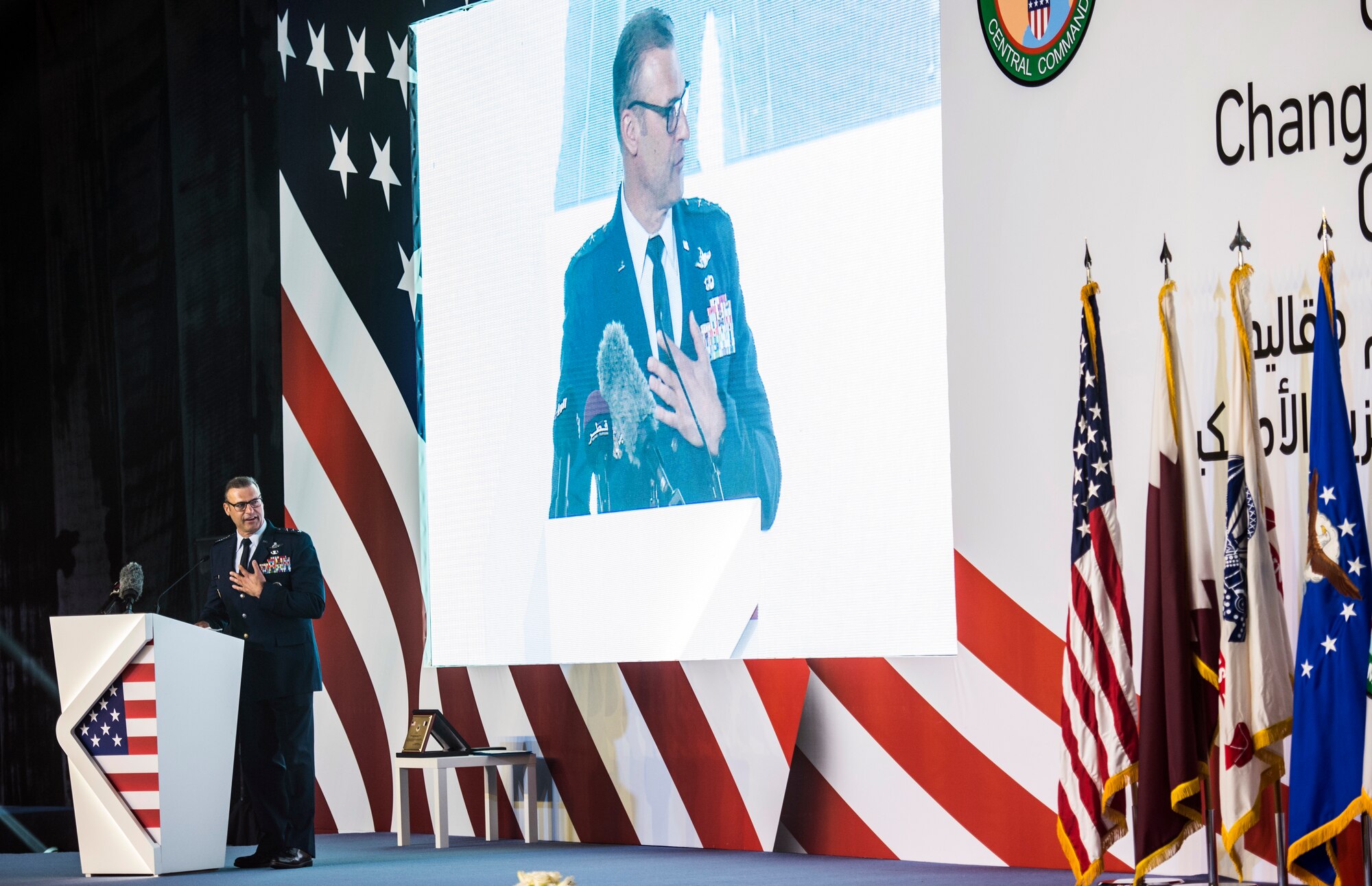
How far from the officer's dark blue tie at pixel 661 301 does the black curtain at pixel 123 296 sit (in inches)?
93.5

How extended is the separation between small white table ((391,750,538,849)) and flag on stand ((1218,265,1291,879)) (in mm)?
3244

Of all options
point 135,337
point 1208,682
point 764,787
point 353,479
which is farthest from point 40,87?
point 1208,682

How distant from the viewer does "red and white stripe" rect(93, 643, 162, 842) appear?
509 centimetres

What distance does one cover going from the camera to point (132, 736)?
511 cm

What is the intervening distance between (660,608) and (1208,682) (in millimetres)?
2470

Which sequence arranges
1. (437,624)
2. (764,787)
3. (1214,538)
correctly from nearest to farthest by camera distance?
(1214,538) < (764,787) < (437,624)

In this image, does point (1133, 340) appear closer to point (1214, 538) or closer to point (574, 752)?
point (1214, 538)

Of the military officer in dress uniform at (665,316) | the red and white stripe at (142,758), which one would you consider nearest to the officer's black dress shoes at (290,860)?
the red and white stripe at (142,758)

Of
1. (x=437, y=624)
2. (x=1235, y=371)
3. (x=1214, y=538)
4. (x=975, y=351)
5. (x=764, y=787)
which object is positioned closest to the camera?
(x=1235, y=371)

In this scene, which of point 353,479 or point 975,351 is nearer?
point 975,351

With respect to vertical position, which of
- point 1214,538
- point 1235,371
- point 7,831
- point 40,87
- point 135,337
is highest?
point 40,87

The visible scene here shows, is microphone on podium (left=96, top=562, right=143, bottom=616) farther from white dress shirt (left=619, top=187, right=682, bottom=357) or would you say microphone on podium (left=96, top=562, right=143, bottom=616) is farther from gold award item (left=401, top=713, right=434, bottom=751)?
white dress shirt (left=619, top=187, right=682, bottom=357)

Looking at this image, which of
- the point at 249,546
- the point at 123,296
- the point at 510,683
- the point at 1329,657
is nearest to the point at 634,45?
the point at 249,546

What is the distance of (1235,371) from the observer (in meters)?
4.29
